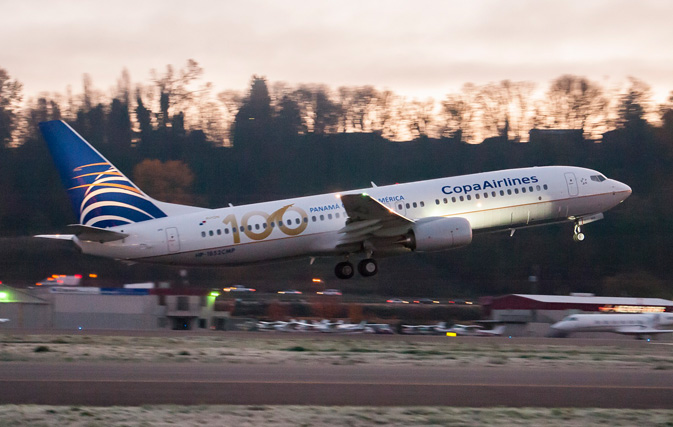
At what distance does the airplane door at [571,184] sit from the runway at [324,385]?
15361mm

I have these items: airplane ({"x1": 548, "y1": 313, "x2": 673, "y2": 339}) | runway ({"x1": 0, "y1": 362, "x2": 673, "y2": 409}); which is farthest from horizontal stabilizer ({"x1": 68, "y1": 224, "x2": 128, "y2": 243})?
airplane ({"x1": 548, "y1": 313, "x2": 673, "y2": 339})

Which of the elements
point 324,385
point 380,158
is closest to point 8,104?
point 380,158

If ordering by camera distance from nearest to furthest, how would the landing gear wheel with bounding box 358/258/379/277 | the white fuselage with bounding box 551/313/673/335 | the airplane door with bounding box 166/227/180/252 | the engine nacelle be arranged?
the airplane door with bounding box 166/227/180/252 < the engine nacelle < the landing gear wheel with bounding box 358/258/379/277 < the white fuselage with bounding box 551/313/673/335

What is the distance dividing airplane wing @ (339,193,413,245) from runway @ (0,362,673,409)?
11.1m

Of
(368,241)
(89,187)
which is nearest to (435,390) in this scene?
(368,241)

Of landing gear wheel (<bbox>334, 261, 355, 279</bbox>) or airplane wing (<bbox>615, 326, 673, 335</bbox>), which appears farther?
airplane wing (<bbox>615, 326, 673, 335</bbox>)

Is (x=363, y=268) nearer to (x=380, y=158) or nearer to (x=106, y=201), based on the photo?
(x=106, y=201)

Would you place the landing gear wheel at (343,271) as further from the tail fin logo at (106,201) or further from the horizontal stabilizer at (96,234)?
the horizontal stabilizer at (96,234)

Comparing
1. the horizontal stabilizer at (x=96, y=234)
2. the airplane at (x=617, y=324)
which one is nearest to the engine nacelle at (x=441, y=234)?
the airplane at (x=617, y=324)

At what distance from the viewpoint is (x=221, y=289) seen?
70688 mm

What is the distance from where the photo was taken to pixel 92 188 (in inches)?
1387

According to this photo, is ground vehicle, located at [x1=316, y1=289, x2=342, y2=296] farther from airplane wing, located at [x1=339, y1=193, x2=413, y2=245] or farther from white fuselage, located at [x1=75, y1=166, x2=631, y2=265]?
airplane wing, located at [x1=339, y1=193, x2=413, y2=245]

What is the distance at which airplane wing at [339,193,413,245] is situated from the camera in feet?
114

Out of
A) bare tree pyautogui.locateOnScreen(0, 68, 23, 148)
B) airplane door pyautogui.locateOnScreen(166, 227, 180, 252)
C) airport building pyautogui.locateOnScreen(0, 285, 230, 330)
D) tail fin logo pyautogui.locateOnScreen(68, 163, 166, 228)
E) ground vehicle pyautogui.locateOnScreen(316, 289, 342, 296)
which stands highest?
bare tree pyautogui.locateOnScreen(0, 68, 23, 148)
